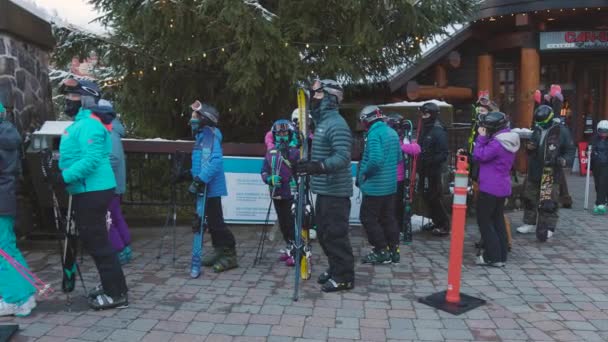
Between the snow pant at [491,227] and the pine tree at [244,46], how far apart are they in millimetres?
3276

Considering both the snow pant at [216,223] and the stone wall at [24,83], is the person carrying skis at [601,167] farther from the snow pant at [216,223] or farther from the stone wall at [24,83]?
the stone wall at [24,83]

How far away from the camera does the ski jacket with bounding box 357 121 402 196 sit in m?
5.41

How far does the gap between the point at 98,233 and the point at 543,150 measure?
5745 millimetres

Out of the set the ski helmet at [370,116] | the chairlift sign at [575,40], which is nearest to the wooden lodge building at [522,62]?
the chairlift sign at [575,40]

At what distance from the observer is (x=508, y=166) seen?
5777mm

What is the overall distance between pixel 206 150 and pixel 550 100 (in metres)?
5.11

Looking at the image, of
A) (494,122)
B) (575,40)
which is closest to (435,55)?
(575,40)

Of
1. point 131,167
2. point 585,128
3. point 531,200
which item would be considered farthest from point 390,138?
point 585,128

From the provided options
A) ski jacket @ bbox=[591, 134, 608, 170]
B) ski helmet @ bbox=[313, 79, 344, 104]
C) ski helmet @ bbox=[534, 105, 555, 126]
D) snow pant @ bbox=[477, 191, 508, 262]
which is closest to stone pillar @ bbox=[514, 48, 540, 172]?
ski jacket @ bbox=[591, 134, 608, 170]

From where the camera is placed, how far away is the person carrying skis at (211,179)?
533cm

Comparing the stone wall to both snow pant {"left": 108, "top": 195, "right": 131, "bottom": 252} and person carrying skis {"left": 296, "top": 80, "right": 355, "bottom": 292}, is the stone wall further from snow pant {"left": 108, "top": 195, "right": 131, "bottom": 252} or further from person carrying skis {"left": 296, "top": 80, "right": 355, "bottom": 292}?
person carrying skis {"left": 296, "top": 80, "right": 355, "bottom": 292}

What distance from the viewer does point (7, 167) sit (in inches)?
170

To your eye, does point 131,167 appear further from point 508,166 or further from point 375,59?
point 508,166

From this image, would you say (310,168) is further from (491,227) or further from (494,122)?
(491,227)
